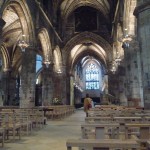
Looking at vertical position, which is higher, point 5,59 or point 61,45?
point 61,45

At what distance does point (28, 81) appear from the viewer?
17.4 meters

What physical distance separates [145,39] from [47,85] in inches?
678

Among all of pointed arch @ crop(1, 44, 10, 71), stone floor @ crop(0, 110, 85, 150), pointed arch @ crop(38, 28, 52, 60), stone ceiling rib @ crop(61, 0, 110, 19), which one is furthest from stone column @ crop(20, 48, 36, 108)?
stone ceiling rib @ crop(61, 0, 110, 19)

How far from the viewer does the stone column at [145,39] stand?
9.27 m

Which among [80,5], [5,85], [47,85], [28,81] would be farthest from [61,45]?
[28,81]

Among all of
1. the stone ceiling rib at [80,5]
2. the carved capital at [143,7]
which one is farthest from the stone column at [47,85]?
the carved capital at [143,7]

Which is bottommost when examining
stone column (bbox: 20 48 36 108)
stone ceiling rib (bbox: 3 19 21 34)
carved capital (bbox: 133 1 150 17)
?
stone column (bbox: 20 48 36 108)

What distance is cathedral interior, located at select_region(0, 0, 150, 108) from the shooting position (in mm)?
17123

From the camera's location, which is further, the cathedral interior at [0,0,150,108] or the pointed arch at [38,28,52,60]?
the pointed arch at [38,28,52,60]

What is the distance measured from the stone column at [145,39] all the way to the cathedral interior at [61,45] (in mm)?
6013

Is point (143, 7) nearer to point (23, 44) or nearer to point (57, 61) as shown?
point (23, 44)

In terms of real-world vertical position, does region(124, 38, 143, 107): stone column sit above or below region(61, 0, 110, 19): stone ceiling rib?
below

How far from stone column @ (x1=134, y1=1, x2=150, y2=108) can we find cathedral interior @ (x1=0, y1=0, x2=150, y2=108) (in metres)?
6.01

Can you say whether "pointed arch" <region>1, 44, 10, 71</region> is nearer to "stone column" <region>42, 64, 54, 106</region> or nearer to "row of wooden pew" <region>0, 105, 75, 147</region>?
"stone column" <region>42, 64, 54, 106</region>
